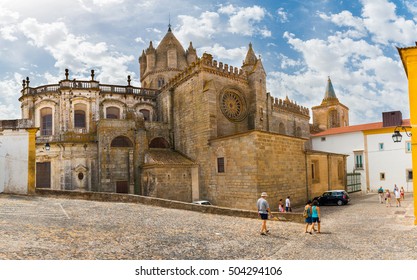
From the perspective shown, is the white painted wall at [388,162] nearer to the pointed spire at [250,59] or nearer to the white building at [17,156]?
the pointed spire at [250,59]

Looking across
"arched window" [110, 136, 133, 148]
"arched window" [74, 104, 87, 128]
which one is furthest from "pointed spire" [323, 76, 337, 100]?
"arched window" [74, 104, 87, 128]

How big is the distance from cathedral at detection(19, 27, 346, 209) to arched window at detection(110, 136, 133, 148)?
0.08 metres

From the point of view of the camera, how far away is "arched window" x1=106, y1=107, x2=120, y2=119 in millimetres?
29219

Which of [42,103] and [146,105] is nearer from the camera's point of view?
[42,103]

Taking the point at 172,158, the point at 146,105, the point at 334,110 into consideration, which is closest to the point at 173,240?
the point at 172,158

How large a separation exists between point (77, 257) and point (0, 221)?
426cm

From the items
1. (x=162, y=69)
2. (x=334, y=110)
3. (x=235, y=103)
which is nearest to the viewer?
(x=235, y=103)

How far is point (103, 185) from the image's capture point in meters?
24.4

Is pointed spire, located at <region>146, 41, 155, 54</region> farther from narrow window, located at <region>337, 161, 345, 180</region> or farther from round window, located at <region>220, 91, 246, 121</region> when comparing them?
narrow window, located at <region>337, 161, 345, 180</region>

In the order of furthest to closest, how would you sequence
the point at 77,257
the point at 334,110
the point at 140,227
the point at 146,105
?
the point at 334,110 → the point at 146,105 → the point at 140,227 → the point at 77,257

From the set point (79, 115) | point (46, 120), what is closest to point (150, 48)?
point (79, 115)

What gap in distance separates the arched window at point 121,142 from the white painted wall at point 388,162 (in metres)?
24.6

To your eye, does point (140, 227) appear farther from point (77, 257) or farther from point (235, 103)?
point (235, 103)

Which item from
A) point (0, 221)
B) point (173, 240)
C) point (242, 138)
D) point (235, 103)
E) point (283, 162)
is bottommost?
point (173, 240)
